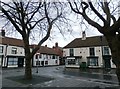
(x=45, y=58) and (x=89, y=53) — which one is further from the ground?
(x=89, y=53)

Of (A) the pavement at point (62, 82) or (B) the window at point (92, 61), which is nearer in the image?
(A) the pavement at point (62, 82)

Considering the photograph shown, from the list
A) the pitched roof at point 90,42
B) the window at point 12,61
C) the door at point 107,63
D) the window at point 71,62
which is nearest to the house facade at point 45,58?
the window at point 12,61

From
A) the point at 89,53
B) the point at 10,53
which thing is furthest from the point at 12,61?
the point at 89,53

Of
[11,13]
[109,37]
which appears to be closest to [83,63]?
[11,13]

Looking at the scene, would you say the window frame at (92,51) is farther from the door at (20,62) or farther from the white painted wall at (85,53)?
the door at (20,62)

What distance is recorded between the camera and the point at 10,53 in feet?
129

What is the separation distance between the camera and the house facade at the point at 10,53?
37.4 meters

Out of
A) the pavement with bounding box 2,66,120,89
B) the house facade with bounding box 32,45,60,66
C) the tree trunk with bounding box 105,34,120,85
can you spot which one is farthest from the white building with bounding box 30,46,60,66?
the tree trunk with bounding box 105,34,120,85

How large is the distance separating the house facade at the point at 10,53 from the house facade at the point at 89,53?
1365 cm

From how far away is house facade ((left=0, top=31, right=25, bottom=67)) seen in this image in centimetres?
3741

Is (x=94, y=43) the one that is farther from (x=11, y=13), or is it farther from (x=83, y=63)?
(x=11, y=13)

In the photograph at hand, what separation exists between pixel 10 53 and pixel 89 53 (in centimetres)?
2168

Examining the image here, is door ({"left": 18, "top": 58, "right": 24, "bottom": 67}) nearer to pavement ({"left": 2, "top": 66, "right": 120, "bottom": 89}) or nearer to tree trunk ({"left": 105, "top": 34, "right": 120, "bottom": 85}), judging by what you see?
pavement ({"left": 2, "top": 66, "right": 120, "bottom": 89})

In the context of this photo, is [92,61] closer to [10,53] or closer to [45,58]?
[45,58]
